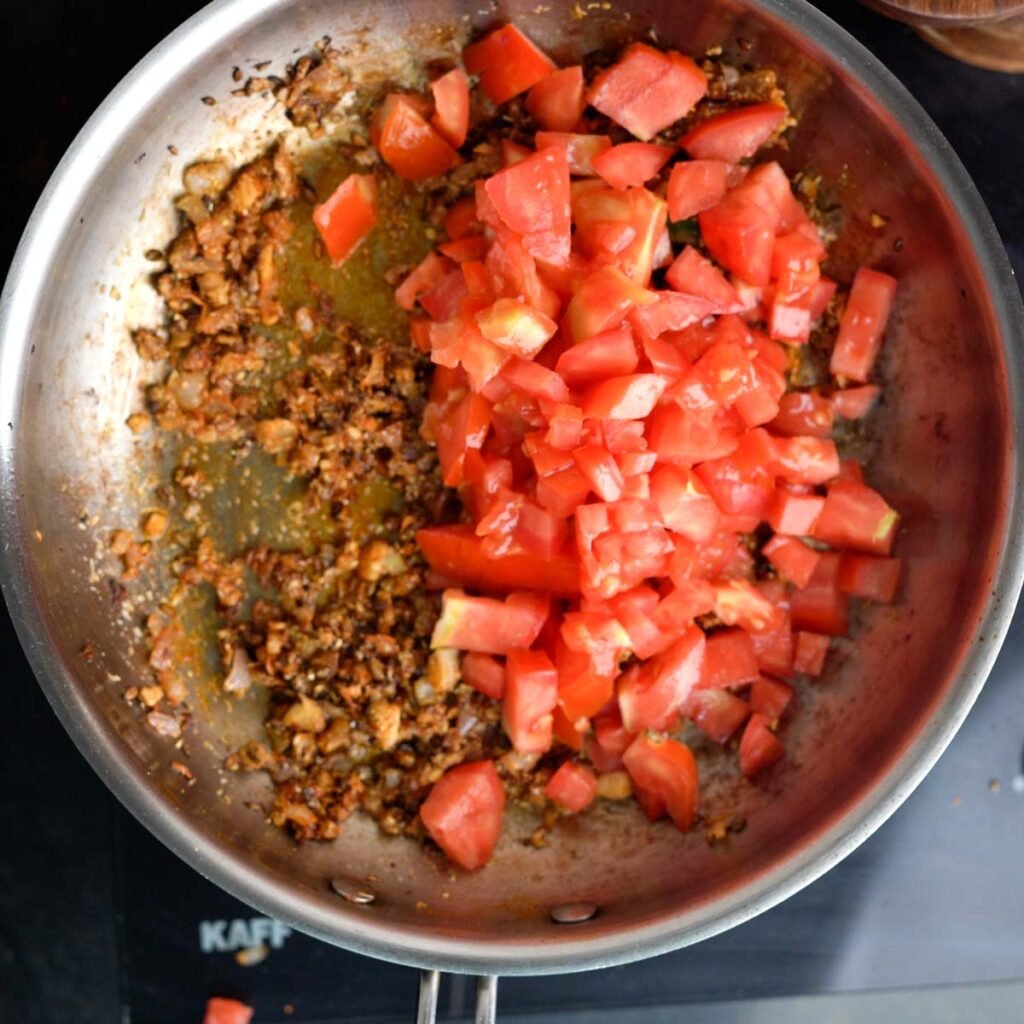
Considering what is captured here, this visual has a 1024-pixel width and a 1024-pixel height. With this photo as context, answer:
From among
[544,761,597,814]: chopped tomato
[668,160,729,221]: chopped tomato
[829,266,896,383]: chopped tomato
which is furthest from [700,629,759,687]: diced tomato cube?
[668,160,729,221]: chopped tomato

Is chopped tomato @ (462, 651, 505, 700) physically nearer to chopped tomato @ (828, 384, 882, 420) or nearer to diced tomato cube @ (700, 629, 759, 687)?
diced tomato cube @ (700, 629, 759, 687)

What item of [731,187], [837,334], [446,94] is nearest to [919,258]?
[837,334]

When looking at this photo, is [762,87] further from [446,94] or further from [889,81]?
[446,94]

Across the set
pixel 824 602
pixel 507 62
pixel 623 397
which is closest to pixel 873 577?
pixel 824 602

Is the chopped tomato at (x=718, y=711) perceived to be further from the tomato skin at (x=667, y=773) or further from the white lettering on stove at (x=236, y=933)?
the white lettering on stove at (x=236, y=933)

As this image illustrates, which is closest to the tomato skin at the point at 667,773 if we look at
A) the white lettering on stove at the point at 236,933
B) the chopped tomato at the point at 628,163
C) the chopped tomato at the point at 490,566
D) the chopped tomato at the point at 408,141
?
the chopped tomato at the point at 490,566

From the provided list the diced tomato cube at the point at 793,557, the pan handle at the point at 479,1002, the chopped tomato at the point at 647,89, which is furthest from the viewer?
the diced tomato cube at the point at 793,557
